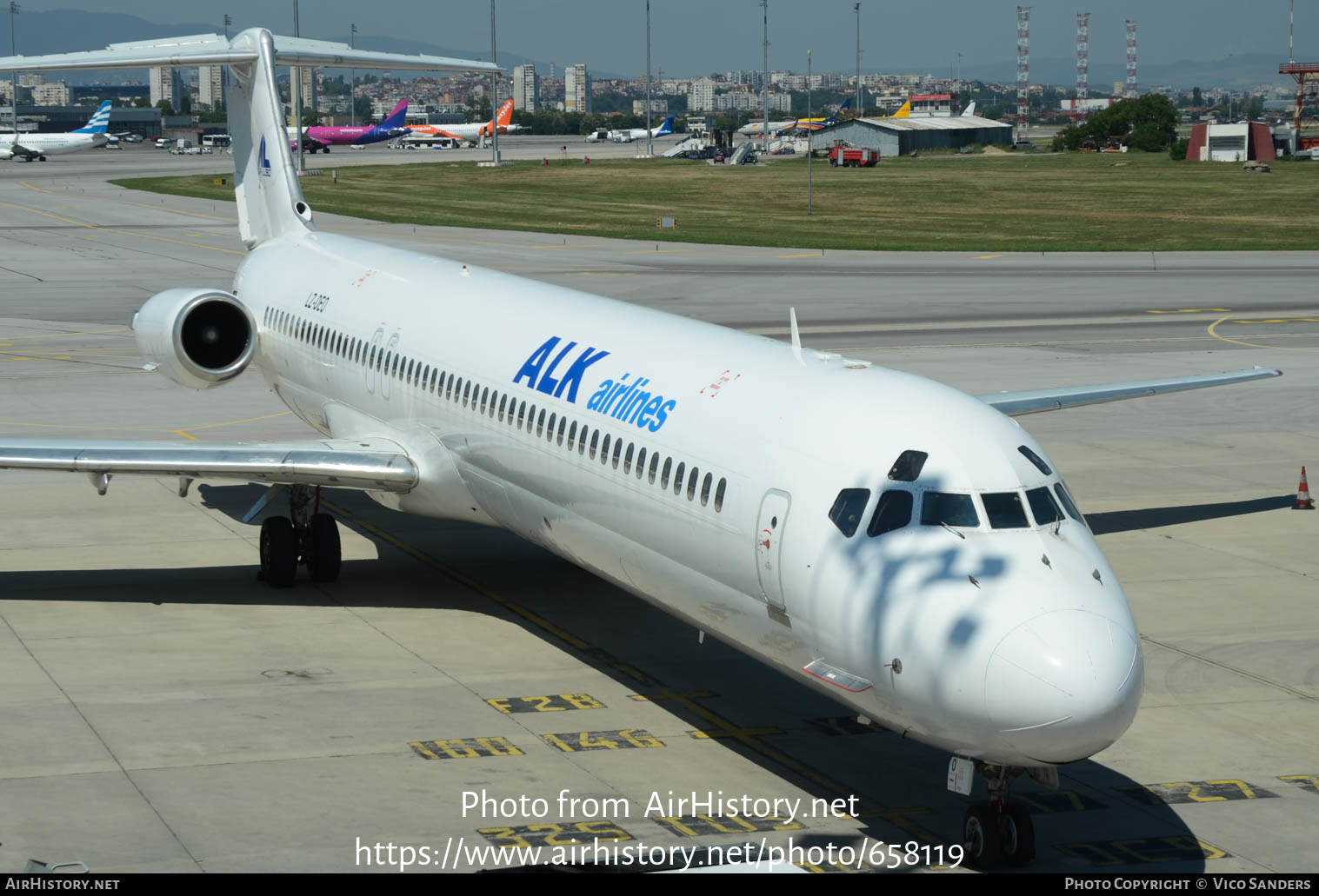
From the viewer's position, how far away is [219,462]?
18125 millimetres

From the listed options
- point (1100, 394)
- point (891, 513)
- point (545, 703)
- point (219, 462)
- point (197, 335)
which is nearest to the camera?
point (891, 513)

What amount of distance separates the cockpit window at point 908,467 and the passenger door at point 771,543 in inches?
36.3

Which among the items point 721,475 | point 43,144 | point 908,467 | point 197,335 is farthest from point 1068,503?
point 43,144

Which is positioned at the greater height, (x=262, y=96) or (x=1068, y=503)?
(x=262, y=96)

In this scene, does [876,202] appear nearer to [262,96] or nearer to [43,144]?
[262,96]

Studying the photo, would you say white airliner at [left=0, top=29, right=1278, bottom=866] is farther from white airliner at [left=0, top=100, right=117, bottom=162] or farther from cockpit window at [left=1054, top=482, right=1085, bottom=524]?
white airliner at [left=0, top=100, right=117, bottom=162]

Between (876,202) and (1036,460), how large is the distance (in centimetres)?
7941

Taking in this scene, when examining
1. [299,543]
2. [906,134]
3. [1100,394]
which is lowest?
[299,543]

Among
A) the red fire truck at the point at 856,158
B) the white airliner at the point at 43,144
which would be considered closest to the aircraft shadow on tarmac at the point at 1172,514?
the red fire truck at the point at 856,158

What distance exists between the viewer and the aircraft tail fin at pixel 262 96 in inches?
1007

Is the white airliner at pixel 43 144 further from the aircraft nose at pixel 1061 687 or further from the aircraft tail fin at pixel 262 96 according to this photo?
the aircraft nose at pixel 1061 687

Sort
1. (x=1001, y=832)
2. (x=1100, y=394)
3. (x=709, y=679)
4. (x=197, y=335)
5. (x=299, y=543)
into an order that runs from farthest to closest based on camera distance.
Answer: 1. (x=197, y=335)
2. (x=1100, y=394)
3. (x=299, y=543)
4. (x=709, y=679)
5. (x=1001, y=832)
